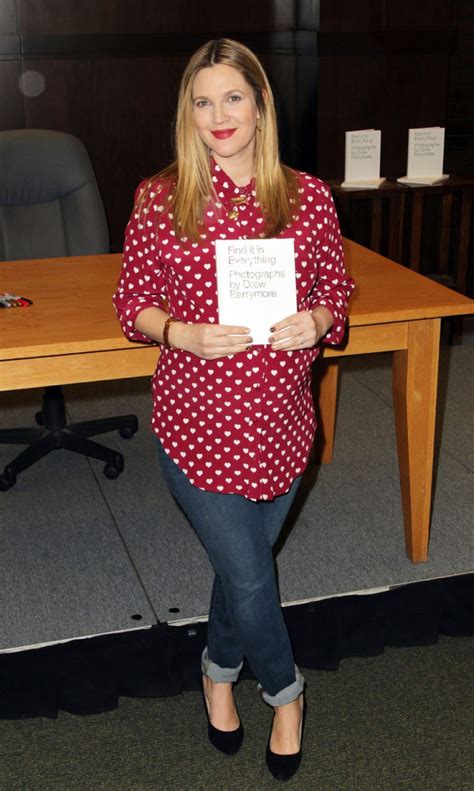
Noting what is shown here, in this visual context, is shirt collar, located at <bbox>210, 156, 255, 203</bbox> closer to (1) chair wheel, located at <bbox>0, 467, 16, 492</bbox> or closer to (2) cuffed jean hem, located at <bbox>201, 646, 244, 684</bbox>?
(2) cuffed jean hem, located at <bbox>201, 646, 244, 684</bbox>

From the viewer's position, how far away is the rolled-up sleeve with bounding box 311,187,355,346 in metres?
1.74

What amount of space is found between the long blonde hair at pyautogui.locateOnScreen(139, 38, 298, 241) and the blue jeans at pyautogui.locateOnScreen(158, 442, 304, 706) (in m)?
0.46

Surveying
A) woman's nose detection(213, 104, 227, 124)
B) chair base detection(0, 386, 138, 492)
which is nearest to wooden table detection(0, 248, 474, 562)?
chair base detection(0, 386, 138, 492)

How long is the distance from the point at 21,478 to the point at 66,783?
4.62ft

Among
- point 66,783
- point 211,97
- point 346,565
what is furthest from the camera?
point 346,565

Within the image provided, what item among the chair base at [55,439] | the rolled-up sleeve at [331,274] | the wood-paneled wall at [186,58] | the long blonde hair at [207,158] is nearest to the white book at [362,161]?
the wood-paneled wall at [186,58]

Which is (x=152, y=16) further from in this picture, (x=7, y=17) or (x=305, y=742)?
(x=305, y=742)

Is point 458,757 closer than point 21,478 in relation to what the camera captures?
Yes

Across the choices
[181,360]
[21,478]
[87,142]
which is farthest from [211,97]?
[87,142]

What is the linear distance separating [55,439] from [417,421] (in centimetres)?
130

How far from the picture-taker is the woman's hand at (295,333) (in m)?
1.62

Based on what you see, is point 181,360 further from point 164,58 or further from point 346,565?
point 164,58

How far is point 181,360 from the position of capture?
1.69 m

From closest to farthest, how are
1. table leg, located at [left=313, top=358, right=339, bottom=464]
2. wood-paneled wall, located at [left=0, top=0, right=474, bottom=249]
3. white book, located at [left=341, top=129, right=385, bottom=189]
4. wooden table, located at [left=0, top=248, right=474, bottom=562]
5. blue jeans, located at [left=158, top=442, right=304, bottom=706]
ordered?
blue jeans, located at [left=158, top=442, right=304, bottom=706] < wooden table, located at [left=0, top=248, right=474, bottom=562] < table leg, located at [left=313, top=358, right=339, bottom=464] < white book, located at [left=341, top=129, right=385, bottom=189] < wood-paneled wall, located at [left=0, top=0, right=474, bottom=249]
